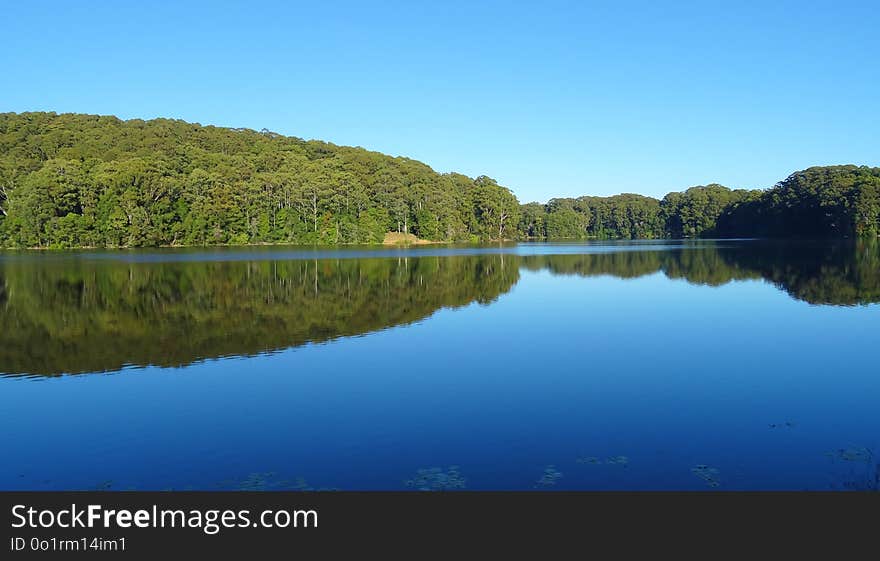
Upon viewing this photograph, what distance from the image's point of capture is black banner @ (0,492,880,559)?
647 centimetres

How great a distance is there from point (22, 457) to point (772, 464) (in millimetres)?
10080

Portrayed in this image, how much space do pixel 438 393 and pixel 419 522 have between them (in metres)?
5.68

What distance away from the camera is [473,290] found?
32.9m

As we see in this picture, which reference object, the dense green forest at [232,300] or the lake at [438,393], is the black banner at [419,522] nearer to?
the lake at [438,393]

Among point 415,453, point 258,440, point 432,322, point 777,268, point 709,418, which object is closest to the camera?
point 415,453

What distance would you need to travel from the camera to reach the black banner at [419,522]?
21.2 feet

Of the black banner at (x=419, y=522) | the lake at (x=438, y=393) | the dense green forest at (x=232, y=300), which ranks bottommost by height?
the black banner at (x=419, y=522)

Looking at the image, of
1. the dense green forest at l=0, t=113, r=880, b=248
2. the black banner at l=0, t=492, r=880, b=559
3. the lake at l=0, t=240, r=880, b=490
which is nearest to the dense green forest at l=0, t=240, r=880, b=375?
the lake at l=0, t=240, r=880, b=490

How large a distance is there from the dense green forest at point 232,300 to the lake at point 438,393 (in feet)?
0.62

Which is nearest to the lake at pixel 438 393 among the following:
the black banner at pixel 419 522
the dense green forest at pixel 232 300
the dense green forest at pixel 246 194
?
the dense green forest at pixel 232 300

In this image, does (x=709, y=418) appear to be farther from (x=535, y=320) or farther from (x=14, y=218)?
(x=14, y=218)

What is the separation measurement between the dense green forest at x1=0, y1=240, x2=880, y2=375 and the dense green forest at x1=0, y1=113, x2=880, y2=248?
150ft

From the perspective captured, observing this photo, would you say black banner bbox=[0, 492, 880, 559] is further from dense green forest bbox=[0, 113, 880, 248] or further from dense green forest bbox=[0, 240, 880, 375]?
dense green forest bbox=[0, 113, 880, 248]

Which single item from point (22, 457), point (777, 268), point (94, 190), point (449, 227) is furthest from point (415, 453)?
point (449, 227)
